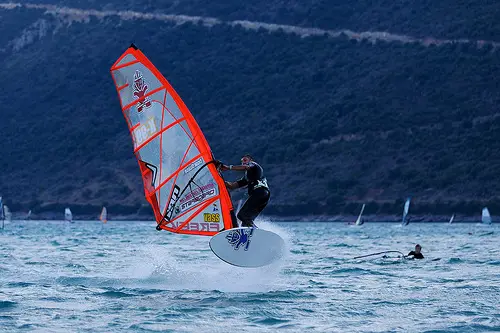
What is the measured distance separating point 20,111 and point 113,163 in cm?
1686

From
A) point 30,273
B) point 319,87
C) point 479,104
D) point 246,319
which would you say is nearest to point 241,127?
point 319,87

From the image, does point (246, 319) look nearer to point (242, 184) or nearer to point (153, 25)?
point (242, 184)

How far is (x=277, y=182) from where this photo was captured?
89.7 m

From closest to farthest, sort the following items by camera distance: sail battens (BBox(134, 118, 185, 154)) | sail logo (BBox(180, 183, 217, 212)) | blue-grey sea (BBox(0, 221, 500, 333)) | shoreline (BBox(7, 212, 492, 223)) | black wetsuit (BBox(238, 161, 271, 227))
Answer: blue-grey sea (BBox(0, 221, 500, 333)), black wetsuit (BBox(238, 161, 271, 227)), sail logo (BBox(180, 183, 217, 212)), sail battens (BBox(134, 118, 185, 154)), shoreline (BBox(7, 212, 492, 223))

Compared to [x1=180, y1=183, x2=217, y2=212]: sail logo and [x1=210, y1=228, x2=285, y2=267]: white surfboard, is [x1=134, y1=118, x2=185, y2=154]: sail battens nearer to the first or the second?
[x1=180, y1=183, x2=217, y2=212]: sail logo

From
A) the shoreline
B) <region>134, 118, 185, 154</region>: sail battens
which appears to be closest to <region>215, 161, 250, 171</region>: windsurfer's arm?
<region>134, 118, 185, 154</region>: sail battens

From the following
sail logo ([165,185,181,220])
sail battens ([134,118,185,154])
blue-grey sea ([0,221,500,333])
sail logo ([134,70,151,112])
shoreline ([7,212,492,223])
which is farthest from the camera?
shoreline ([7,212,492,223])

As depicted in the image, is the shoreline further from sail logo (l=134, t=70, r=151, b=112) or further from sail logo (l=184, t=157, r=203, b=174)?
sail logo (l=184, t=157, r=203, b=174)

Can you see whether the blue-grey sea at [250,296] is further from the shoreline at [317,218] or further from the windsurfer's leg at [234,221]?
the shoreline at [317,218]

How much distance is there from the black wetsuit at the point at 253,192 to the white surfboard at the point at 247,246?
31cm

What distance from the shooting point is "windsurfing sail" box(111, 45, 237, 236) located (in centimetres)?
1859

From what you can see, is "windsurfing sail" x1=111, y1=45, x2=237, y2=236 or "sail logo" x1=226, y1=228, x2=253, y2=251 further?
"windsurfing sail" x1=111, y1=45, x2=237, y2=236

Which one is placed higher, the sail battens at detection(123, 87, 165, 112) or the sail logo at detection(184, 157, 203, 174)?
the sail battens at detection(123, 87, 165, 112)

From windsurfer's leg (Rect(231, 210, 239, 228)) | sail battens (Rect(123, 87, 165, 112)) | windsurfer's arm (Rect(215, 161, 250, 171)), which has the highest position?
sail battens (Rect(123, 87, 165, 112))
